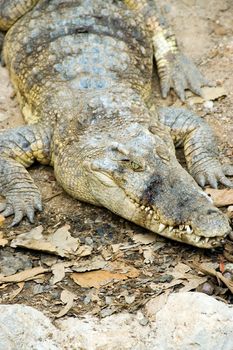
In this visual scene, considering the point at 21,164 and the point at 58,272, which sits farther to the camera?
the point at 21,164

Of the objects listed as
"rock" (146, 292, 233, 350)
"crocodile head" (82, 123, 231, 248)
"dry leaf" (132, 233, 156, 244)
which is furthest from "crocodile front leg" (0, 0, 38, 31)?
"rock" (146, 292, 233, 350)

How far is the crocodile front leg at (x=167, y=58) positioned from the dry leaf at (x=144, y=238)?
6.29ft

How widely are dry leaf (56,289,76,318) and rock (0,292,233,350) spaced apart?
0.64 ft

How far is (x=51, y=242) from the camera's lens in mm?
5188

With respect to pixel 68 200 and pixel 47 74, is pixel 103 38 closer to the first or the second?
pixel 47 74

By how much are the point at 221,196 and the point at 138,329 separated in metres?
1.71

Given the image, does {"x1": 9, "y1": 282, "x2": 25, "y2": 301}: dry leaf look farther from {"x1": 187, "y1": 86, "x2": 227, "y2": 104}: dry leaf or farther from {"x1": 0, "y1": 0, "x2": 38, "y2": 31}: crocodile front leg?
{"x1": 0, "y1": 0, "x2": 38, "y2": 31}: crocodile front leg

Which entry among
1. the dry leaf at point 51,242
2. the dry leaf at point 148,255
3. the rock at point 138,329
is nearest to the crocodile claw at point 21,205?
the dry leaf at point 51,242

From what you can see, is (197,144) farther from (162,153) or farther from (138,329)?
(138,329)

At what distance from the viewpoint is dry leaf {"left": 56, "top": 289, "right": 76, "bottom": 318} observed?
14.6 feet

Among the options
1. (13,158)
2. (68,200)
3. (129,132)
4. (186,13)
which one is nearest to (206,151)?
(129,132)

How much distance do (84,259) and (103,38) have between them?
7.48ft

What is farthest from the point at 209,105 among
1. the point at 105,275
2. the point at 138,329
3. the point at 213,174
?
the point at 138,329

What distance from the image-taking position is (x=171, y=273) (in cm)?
479
